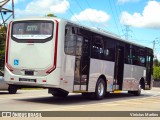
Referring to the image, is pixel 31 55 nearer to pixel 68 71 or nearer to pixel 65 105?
pixel 68 71

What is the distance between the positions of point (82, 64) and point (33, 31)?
2.75 metres

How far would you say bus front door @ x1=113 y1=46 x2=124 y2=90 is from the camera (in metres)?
21.0

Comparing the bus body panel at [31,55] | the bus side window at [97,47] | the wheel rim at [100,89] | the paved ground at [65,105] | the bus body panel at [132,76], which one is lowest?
the paved ground at [65,105]

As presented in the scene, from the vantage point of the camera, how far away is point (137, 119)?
11.5m

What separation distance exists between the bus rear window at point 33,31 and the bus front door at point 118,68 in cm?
628

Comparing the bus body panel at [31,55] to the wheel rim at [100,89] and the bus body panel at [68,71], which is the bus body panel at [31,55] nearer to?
the bus body panel at [68,71]

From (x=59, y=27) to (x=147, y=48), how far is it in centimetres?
1184

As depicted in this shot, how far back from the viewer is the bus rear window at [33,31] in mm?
15633

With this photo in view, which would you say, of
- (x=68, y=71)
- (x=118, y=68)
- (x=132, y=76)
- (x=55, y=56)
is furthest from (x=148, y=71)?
(x=55, y=56)

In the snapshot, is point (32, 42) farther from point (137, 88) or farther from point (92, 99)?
point (137, 88)

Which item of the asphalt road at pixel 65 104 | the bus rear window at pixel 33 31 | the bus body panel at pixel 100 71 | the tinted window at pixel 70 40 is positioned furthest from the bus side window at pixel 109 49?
the bus rear window at pixel 33 31

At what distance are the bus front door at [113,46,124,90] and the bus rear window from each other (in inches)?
247

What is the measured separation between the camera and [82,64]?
56.1ft

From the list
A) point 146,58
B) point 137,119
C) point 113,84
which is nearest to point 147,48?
point 146,58
